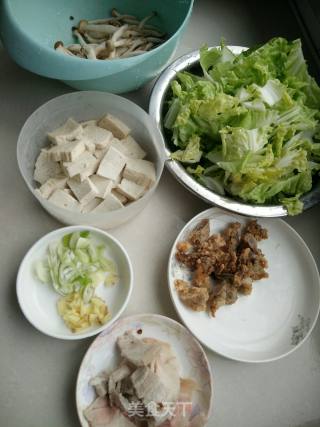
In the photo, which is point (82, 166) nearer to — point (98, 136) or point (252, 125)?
point (98, 136)

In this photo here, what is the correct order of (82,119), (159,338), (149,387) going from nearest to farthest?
(149,387), (159,338), (82,119)

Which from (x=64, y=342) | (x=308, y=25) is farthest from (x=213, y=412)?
(x=308, y=25)

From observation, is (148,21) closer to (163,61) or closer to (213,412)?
(163,61)

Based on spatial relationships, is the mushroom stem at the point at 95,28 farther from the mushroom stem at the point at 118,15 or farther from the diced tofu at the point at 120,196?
the diced tofu at the point at 120,196

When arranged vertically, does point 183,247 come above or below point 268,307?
above

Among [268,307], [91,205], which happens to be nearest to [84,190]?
[91,205]

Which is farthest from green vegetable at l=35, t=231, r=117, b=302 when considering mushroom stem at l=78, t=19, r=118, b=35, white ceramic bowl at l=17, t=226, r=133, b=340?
mushroom stem at l=78, t=19, r=118, b=35

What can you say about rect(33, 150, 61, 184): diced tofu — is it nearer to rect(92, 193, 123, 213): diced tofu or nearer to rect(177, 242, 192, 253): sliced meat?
rect(92, 193, 123, 213): diced tofu
